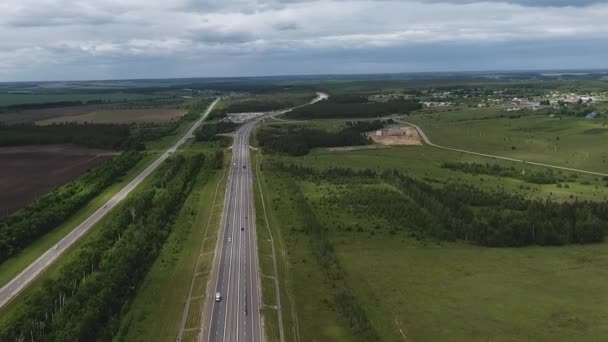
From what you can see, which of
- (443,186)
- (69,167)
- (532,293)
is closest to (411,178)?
(443,186)

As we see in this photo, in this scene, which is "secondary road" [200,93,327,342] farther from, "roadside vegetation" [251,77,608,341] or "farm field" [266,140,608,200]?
→ "farm field" [266,140,608,200]

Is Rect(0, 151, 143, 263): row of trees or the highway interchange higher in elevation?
Rect(0, 151, 143, 263): row of trees

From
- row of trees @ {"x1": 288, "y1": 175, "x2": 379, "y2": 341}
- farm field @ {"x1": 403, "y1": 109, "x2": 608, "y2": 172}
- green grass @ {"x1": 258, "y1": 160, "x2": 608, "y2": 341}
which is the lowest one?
green grass @ {"x1": 258, "y1": 160, "x2": 608, "y2": 341}

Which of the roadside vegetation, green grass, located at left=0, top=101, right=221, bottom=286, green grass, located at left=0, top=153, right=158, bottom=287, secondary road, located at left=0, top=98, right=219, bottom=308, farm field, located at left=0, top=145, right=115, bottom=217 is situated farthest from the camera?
farm field, located at left=0, top=145, right=115, bottom=217

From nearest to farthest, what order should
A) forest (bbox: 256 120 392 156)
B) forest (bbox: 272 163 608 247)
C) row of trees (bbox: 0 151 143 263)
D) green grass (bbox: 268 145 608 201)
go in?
row of trees (bbox: 0 151 143 263) < forest (bbox: 272 163 608 247) < green grass (bbox: 268 145 608 201) < forest (bbox: 256 120 392 156)

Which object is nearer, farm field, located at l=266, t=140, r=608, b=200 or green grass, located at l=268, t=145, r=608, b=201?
green grass, located at l=268, t=145, r=608, b=201

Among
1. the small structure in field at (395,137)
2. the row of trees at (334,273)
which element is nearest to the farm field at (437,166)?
the small structure in field at (395,137)

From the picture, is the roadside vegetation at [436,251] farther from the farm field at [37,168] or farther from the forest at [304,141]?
the farm field at [37,168]

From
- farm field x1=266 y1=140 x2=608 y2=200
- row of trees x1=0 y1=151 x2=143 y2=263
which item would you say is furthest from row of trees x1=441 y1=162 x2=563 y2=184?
row of trees x1=0 y1=151 x2=143 y2=263
